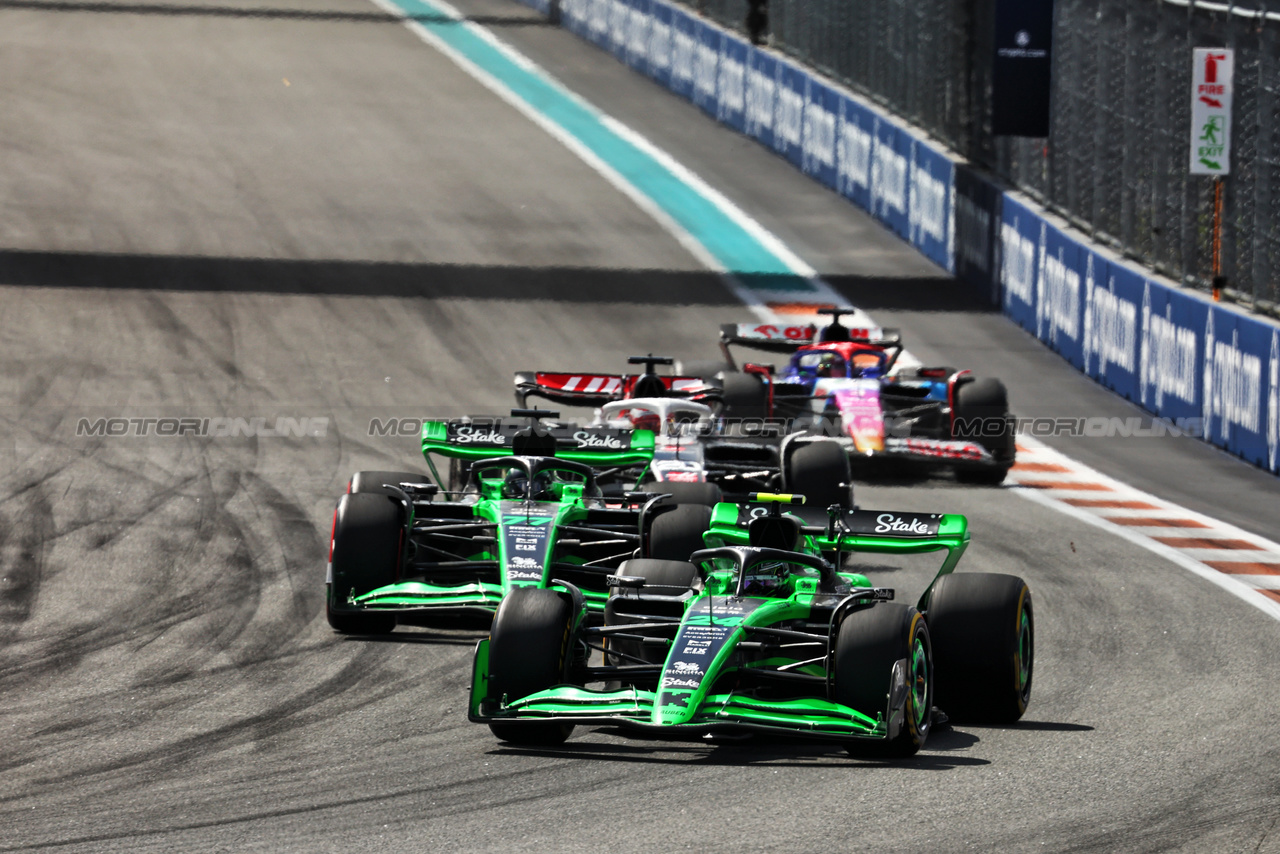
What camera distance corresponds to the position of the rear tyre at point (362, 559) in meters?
12.7

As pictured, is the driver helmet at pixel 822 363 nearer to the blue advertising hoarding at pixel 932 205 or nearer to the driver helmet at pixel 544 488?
the driver helmet at pixel 544 488

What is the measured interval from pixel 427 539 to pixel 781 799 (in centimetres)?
538

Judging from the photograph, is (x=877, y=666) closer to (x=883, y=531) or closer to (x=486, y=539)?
(x=883, y=531)

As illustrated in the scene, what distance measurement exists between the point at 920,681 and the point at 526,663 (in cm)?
195

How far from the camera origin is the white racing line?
15672 mm

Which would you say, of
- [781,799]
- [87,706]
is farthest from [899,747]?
[87,706]

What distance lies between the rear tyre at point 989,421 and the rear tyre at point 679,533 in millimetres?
6891

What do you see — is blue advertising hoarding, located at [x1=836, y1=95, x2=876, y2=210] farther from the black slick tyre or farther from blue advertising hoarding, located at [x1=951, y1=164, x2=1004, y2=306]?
the black slick tyre

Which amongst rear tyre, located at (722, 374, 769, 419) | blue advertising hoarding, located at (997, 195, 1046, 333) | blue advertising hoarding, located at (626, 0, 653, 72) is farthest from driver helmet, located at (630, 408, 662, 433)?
blue advertising hoarding, located at (626, 0, 653, 72)

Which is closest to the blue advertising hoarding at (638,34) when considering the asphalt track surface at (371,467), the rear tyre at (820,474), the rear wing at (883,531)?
the asphalt track surface at (371,467)

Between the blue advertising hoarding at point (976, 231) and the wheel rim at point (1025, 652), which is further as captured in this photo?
the blue advertising hoarding at point (976, 231)

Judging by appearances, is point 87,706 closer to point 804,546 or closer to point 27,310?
point 804,546

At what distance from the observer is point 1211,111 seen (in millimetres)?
20641

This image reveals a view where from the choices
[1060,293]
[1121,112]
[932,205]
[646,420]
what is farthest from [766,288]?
[646,420]
